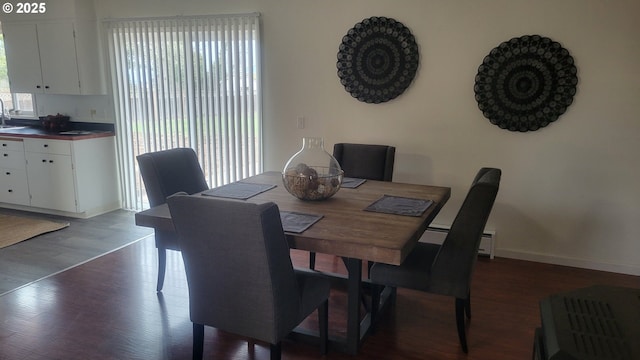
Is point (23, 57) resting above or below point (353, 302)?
above

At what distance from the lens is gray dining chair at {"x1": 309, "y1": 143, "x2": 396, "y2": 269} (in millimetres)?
3668

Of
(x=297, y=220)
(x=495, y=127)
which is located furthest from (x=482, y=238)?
Answer: (x=297, y=220)

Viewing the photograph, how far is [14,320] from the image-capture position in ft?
9.27

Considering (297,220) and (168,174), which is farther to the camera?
(168,174)

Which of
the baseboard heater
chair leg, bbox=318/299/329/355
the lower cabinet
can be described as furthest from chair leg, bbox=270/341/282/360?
the lower cabinet

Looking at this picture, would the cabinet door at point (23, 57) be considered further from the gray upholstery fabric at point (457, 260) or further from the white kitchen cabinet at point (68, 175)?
the gray upholstery fabric at point (457, 260)

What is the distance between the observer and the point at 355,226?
221 centimetres

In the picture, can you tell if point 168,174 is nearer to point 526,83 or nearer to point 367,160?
point 367,160

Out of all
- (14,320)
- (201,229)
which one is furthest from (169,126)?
(201,229)

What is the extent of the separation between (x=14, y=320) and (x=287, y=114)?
271 cm

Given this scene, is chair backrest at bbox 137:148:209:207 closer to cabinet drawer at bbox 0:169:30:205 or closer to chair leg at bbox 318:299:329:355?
chair leg at bbox 318:299:329:355

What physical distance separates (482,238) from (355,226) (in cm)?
206

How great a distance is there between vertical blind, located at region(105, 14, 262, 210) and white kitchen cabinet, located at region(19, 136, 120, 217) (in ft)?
1.11

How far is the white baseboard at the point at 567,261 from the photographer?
11.7ft
